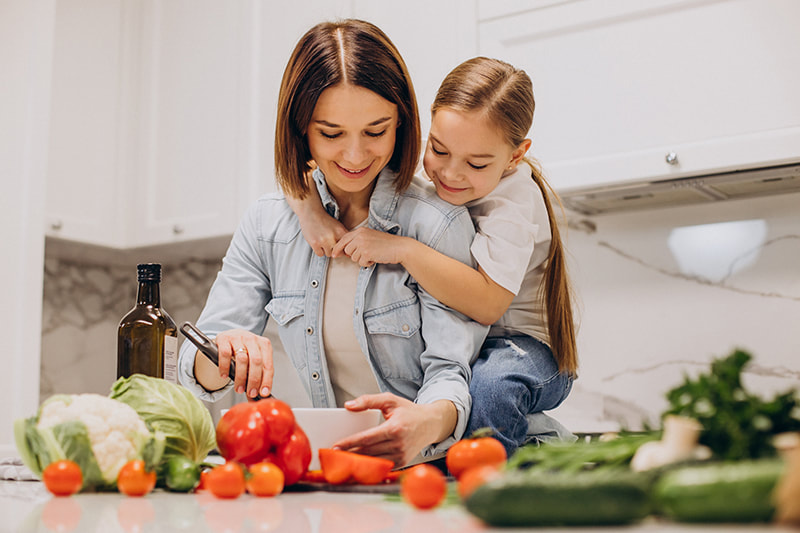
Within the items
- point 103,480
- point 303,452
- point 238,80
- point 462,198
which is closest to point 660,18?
point 462,198

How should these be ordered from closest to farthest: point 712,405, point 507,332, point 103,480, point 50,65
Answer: point 712,405 < point 103,480 < point 507,332 < point 50,65

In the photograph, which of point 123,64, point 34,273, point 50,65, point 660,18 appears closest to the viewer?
point 660,18

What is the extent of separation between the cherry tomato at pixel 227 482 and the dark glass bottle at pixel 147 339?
2.08ft

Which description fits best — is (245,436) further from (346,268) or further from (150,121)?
(150,121)

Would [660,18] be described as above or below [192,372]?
above

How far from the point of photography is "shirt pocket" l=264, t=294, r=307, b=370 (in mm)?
1427

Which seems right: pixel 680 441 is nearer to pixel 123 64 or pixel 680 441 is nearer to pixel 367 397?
pixel 367 397

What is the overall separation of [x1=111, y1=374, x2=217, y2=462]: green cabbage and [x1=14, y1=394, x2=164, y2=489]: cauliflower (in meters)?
0.04

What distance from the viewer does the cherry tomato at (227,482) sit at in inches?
31.5

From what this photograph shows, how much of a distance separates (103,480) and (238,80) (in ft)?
6.87

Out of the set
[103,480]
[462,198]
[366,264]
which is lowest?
[103,480]

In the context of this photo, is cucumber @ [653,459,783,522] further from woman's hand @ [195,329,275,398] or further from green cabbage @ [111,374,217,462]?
woman's hand @ [195,329,275,398]

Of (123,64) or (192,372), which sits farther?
(123,64)

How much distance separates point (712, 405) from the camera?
572 millimetres
